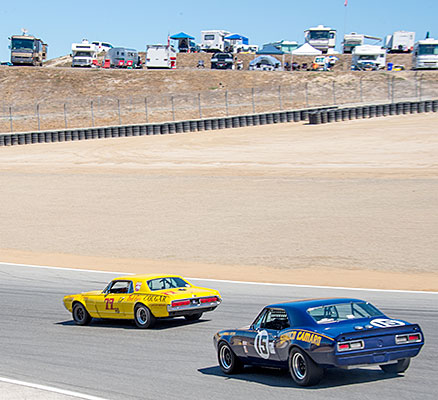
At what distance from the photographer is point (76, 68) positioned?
64.5m

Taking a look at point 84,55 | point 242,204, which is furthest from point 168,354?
point 84,55

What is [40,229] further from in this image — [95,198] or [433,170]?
[433,170]

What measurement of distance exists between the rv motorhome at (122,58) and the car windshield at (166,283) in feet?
181

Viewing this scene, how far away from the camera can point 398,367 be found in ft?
26.2

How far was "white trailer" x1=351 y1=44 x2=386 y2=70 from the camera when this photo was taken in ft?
205

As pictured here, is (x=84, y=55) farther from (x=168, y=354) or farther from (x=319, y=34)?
(x=168, y=354)

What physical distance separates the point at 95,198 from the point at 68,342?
62.0 feet

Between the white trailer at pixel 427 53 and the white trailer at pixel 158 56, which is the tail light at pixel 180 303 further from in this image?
the white trailer at pixel 158 56

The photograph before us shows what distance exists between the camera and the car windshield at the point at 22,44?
62.5 meters

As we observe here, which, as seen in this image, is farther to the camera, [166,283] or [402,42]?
[402,42]

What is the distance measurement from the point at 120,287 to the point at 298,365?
17.4 ft

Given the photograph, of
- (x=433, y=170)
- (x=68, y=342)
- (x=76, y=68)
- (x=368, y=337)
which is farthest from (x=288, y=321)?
(x=76, y=68)

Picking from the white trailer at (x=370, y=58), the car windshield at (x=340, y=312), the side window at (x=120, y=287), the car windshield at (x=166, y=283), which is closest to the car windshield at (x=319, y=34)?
the white trailer at (x=370, y=58)

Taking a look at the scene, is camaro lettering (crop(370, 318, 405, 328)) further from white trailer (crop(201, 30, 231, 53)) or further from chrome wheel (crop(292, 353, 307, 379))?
white trailer (crop(201, 30, 231, 53))
